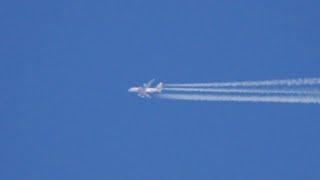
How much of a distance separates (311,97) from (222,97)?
3.90m

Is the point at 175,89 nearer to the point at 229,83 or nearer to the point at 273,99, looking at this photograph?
the point at 229,83

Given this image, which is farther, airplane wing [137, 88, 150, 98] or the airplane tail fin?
airplane wing [137, 88, 150, 98]

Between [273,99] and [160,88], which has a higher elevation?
[160,88]

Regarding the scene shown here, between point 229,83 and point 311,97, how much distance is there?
4.44m

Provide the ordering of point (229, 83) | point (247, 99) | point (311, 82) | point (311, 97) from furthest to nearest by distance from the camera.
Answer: point (229, 83) < point (247, 99) < point (311, 82) < point (311, 97)

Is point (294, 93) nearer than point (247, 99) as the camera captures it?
Yes

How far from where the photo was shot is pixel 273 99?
65.0 ft

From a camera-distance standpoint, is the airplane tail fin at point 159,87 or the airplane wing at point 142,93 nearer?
the airplane tail fin at point 159,87

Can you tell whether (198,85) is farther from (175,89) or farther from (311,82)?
(311,82)

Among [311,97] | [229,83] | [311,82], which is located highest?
[229,83]

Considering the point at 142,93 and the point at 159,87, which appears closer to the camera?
the point at 159,87

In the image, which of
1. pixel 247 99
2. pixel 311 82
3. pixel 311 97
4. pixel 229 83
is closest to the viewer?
pixel 311 97

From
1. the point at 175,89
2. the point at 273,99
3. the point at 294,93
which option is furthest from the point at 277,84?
the point at 175,89

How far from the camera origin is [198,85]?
72.8ft
